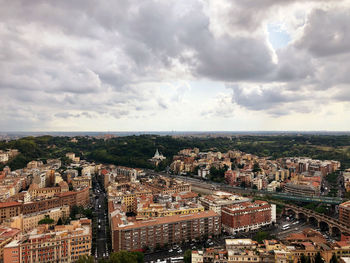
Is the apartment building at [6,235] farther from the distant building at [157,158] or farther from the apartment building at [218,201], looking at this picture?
the distant building at [157,158]

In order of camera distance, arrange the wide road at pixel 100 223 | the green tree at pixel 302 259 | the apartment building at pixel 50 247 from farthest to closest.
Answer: the wide road at pixel 100 223
the apartment building at pixel 50 247
the green tree at pixel 302 259

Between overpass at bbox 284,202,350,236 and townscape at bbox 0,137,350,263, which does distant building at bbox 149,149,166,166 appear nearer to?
townscape at bbox 0,137,350,263

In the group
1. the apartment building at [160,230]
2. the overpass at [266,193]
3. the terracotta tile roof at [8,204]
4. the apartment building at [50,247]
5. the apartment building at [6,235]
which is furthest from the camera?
the overpass at [266,193]

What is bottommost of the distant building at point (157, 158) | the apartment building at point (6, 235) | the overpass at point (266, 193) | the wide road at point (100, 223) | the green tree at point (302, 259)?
the wide road at point (100, 223)

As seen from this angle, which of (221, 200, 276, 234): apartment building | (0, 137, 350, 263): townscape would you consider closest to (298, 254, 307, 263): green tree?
(0, 137, 350, 263): townscape

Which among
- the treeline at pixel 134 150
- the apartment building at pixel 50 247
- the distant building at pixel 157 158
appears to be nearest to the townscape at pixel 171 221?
the apartment building at pixel 50 247

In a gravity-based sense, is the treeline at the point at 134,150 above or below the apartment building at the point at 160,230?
above
